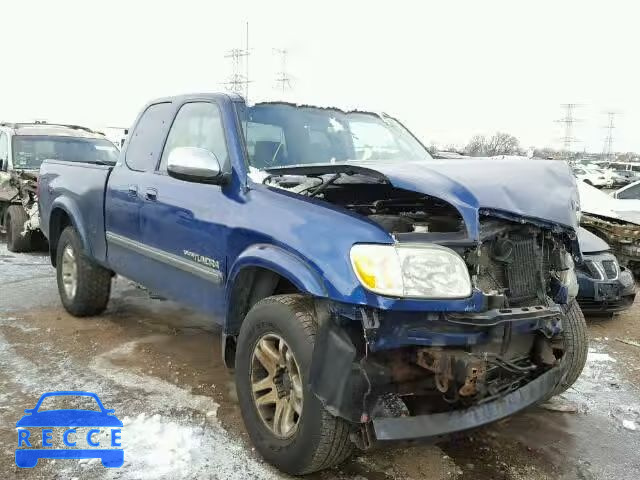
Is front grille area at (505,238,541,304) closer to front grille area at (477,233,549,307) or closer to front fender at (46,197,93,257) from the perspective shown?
front grille area at (477,233,549,307)

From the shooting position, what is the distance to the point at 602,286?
5.62 meters

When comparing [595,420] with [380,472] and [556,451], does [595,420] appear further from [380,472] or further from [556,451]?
[380,472]

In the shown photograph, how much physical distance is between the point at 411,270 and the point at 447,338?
34 centimetres

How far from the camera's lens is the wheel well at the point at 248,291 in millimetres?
3111

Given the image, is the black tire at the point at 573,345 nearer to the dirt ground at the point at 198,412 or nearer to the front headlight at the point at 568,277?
the front headlight at the point at 568,277

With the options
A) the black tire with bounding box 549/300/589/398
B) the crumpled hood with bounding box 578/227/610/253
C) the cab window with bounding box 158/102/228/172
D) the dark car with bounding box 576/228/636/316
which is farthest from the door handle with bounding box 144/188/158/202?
the crumpled hood with bounding box 578/227/610/253

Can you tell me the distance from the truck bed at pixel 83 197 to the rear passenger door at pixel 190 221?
2.74 ft

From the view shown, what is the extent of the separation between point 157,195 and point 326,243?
1.79 metres

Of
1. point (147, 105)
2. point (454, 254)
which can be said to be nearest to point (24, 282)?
point (147, 105)

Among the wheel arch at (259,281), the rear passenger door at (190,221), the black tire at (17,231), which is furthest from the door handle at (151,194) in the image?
the black tire at (17,231)

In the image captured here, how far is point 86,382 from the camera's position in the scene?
3.93 meters

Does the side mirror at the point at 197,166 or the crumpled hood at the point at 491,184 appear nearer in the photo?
the crumpled hood at the point at 491,184

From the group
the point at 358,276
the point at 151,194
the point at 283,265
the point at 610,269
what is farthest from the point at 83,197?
the point at 610,269

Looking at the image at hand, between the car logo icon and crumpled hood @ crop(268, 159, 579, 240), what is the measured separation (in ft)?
5.65
